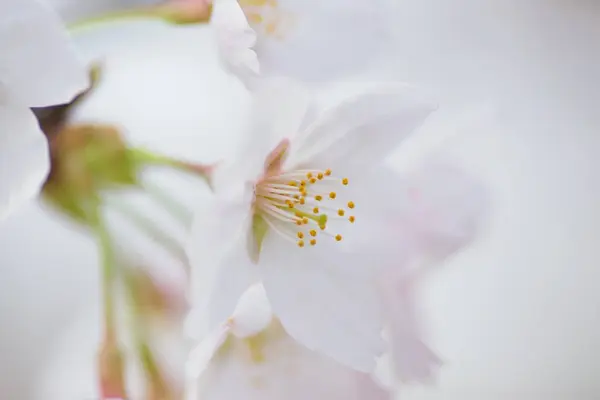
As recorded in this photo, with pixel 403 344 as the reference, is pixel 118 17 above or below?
above

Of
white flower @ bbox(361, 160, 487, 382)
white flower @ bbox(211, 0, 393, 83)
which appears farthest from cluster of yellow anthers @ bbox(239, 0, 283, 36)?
white flower @ bbox(361, 160, 487, 382)

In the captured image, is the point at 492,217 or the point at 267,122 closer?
the point at 267,122

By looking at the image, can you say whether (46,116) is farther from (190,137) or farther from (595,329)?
(595,329)

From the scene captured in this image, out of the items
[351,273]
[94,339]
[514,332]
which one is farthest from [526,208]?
[94,339]

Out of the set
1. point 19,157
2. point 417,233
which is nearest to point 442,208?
point 417,233

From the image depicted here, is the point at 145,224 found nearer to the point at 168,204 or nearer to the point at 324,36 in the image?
the point at 168,204

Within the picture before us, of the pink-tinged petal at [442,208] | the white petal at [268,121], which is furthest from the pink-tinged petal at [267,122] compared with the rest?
the pink-tinged petal at [442,208]
